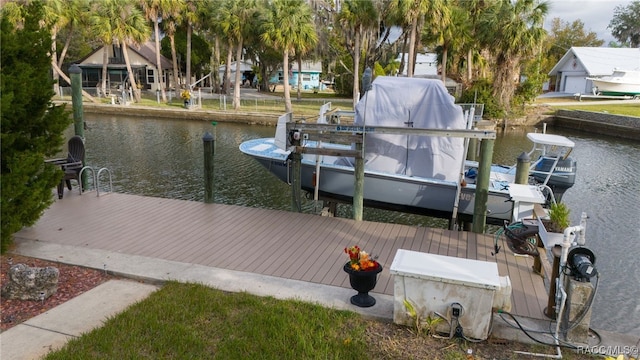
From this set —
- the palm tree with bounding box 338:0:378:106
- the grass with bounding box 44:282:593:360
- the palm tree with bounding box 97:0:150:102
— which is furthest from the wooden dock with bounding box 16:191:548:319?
the palm tree with bounding box 97:0:150:102

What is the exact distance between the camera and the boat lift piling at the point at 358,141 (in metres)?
7.59

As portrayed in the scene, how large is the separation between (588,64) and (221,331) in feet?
164

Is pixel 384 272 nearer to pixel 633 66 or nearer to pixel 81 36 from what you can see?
pixel 633 66

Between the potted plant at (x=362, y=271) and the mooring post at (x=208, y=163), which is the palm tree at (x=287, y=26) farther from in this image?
the potted plant at (x=362, y=271)

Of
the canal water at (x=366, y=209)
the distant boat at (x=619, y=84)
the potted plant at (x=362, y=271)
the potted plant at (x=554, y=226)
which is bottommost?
the canal water at (x=366, y=209)

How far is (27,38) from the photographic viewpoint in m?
5.74

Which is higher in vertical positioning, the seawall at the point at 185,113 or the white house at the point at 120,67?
the white house at the point at 120,67

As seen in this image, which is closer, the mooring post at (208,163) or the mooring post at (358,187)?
the mooring post at (358,187)

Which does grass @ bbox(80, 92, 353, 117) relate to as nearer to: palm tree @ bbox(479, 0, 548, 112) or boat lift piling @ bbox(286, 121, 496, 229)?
palm tree @ bbox(479, 0, 548, 112)

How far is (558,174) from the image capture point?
999 cm

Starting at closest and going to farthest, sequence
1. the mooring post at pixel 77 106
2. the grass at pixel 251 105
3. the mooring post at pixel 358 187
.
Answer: the mooring post at pixel 358 187 < the mooring post at pixel 77 106 < the grass at pixel 251 105

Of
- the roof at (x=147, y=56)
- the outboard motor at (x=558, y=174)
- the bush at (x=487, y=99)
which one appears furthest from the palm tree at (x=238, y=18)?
the outboard motor at (x=558, y=174)

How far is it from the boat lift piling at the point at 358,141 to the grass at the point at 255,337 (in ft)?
12.3

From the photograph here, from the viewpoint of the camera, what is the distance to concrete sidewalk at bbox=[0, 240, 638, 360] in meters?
4.26
